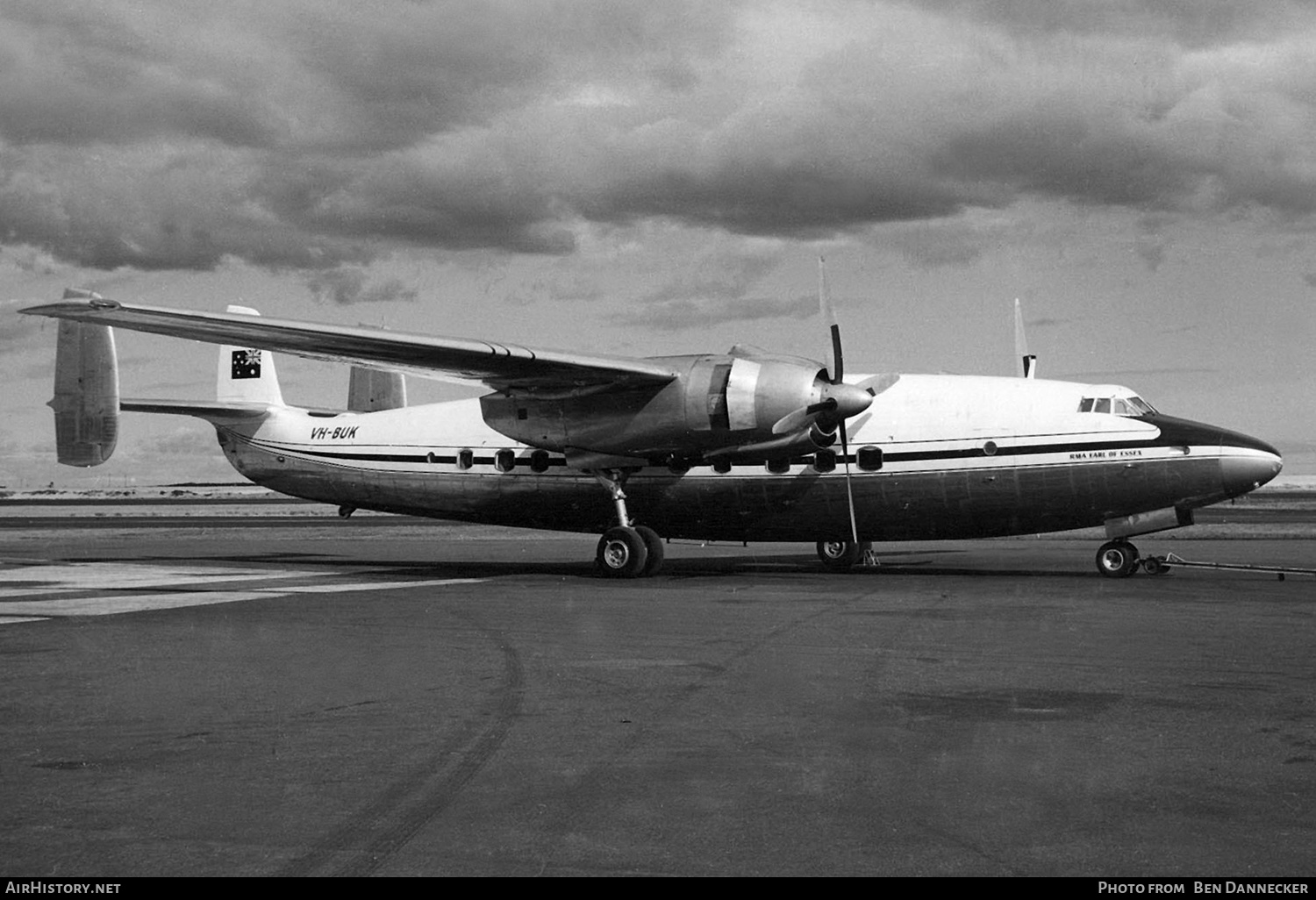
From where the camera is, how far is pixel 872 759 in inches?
283

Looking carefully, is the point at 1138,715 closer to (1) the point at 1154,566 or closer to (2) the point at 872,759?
(2) the point at 872,759

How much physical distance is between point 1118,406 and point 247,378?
66.8ft

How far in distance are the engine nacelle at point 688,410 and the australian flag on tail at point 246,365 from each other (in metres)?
9.41

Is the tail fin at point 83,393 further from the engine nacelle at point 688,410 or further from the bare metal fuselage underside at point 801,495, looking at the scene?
the engine nacelle at point 688,410

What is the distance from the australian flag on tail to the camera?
1156 inches

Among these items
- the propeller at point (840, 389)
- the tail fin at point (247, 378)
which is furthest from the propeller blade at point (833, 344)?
the tail fin at point (247, 378)

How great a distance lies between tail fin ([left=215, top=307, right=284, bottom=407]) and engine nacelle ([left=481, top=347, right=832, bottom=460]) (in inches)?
355

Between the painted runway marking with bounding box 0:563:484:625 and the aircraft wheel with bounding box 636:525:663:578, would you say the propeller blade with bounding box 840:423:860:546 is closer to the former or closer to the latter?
the aircraft wheel with bounding box 636:525:663:578

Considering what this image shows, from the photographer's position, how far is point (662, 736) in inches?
313

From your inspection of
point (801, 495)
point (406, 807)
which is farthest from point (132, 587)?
point (406, 807)

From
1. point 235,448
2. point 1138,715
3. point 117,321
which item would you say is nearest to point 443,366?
point 117,321

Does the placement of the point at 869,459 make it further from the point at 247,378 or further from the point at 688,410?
the point at 247,378

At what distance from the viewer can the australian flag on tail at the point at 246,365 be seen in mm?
29359

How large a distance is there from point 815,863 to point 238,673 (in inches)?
275
